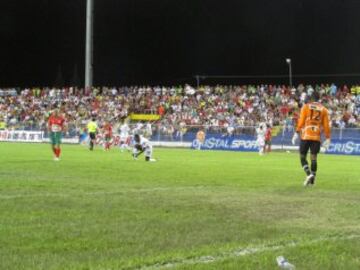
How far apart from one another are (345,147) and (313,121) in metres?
24.1

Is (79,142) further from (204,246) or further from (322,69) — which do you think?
(204,246)

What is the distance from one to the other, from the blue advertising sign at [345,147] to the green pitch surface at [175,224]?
77.6 ft

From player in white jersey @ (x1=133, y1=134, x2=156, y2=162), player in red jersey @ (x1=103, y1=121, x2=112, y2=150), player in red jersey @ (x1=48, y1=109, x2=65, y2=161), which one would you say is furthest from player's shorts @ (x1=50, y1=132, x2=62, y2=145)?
player in red jersey @ (x1=103, y1=121, x2=112, y2=150)

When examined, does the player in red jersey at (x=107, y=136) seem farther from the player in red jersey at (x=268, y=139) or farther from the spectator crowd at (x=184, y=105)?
the player in red jersey at (x=268, y=139)

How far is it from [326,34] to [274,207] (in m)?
46.8

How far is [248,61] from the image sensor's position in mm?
63938

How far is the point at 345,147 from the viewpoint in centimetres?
3819

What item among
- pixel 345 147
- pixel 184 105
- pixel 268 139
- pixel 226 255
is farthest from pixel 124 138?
pixel 226 255

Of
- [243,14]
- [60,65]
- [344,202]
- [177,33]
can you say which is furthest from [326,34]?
[344,202]

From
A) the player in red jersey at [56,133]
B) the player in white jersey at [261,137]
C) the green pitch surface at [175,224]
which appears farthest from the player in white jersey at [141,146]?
the player in white jersey at [261,137]

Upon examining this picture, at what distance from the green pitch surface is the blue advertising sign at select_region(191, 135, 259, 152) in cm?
2672

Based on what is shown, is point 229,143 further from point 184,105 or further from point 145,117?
point 145,117

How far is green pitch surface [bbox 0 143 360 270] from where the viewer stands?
6.48m

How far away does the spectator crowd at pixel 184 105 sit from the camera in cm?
4475
